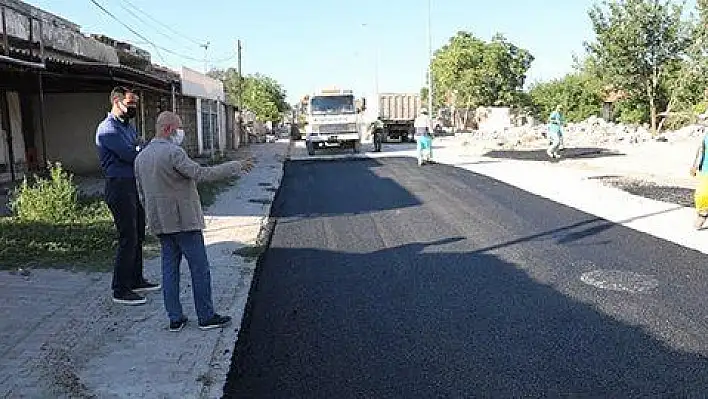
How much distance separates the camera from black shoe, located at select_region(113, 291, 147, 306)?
6305mm

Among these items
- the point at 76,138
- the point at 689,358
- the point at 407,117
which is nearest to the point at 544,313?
the point at 689,358

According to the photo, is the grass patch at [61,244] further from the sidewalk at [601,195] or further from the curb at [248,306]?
the sidewalk at [601,195]

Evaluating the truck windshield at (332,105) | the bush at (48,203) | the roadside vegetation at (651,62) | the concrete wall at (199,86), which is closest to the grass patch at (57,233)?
the bush at (48,203)

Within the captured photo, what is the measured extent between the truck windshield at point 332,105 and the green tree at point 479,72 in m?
32.2

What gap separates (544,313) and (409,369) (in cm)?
171

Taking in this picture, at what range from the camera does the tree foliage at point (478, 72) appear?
6175 cm

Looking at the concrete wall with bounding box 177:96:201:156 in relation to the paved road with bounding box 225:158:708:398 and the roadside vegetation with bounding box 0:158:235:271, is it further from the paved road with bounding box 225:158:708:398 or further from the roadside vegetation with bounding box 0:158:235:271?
the paved road with bounding box 225:158:708:398

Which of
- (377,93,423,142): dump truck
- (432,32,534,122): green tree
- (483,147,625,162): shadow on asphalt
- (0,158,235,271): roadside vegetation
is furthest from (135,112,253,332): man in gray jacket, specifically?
→ (432,32,534,122): green tree

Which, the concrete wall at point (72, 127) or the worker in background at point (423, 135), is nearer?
the concrete wall at point (72, 127)

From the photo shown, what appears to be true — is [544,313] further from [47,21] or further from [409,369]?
[47,21]

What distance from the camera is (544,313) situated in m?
5.80

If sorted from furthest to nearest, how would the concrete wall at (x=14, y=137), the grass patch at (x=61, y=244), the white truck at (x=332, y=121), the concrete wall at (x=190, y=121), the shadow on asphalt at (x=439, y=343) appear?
the white truck at (x=332, y=121), the concrete wall at (x=190, y=121), the concrete wall at (x=14, y=137), the grass patch at (x=61, y=244), the shadow on asphalt at (x=439, y=343)

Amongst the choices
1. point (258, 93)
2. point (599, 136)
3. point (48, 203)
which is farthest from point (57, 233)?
point (258, 93)

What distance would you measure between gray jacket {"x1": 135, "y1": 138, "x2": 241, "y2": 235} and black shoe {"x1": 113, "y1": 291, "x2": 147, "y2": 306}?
3.97ft
